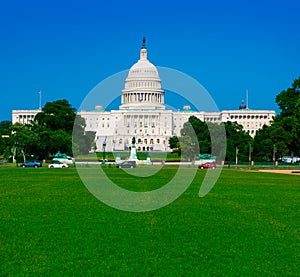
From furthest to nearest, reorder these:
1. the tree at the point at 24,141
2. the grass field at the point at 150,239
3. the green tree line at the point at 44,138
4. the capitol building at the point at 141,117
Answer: the capitol building at the point at 141,117 → the green tree line at the point at 44,138 → the tree at the point at 24,141 → the grass field at the point at 150,239

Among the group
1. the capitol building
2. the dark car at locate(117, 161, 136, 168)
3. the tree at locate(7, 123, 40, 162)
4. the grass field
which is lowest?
the grass field

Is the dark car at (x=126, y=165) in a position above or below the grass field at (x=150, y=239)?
above

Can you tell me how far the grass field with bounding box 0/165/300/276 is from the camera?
877 centimetres

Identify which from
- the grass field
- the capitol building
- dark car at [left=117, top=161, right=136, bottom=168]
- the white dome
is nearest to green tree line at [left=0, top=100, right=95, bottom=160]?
dark car at [left=117, top=161, right=136, bottom=168]

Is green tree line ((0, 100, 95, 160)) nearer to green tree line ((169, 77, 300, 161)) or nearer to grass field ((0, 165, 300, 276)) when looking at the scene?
green tree line ((169, 77, 300, 161))

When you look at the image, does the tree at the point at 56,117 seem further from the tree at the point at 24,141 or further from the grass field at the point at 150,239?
the grass field at the point at 150,239

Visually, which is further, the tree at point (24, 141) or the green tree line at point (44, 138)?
the green tree line at point (44, 138)

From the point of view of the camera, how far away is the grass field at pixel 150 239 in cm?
877

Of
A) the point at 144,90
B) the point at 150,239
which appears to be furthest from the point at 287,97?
the point at 144,90

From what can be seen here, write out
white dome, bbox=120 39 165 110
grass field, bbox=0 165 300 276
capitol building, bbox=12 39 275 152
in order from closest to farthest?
grass field, bbox=0 165 300 276, capitol building, bbox=12 39 275 152, white dome, bbox=120 39 165 110

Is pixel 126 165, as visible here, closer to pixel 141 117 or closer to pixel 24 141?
pixel 24 141

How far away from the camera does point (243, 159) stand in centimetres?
7269

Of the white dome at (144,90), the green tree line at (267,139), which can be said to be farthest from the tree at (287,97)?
the white dome at (144,90)

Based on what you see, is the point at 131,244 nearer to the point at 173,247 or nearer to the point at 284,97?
the point at 173,247
